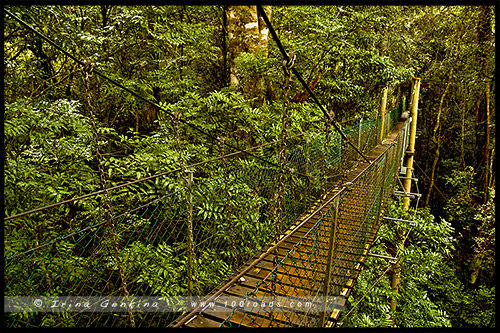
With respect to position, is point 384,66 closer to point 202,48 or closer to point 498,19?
point 202,48

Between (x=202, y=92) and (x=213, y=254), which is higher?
(x=202, y=92)

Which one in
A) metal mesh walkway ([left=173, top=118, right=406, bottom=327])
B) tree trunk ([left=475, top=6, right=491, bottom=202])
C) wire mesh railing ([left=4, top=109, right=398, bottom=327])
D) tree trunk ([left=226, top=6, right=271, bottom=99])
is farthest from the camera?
tree trunk ([left=475, top=6, right=491, bottom=202])

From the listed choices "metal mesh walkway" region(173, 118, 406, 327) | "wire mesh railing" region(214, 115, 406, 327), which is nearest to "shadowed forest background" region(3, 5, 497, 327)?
"metal mesh walkway" region(173, 118, 406, 327)

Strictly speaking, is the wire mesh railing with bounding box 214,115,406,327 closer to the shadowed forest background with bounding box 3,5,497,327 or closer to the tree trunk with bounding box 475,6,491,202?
the shadowed forest background with bounding box 3,5,497,327

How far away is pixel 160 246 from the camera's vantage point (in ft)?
6.77

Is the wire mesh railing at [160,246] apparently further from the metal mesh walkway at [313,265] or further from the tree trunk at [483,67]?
the tree trunk at [483,67]

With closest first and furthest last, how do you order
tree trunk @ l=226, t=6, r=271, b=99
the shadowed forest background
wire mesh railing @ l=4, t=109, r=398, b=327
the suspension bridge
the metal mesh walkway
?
1. the metal mesh walkway
2. the suspension bridge
3. wire mesh railing @ l=4, t=109, r=398, b=327
4. the shadowed forest background
5. tree trunk @ l=226, t=6, r=271, b=99

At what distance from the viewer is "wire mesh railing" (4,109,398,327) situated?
1.81 metres

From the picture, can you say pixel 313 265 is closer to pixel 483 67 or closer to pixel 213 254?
pixel 213 254

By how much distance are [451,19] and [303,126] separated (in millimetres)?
5693

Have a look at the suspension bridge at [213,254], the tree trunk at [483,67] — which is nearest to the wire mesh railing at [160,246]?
the suspension bridge at [213,254]

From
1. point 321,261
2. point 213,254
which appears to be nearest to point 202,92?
point 213,254

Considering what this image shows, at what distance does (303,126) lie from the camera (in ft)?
13.4
